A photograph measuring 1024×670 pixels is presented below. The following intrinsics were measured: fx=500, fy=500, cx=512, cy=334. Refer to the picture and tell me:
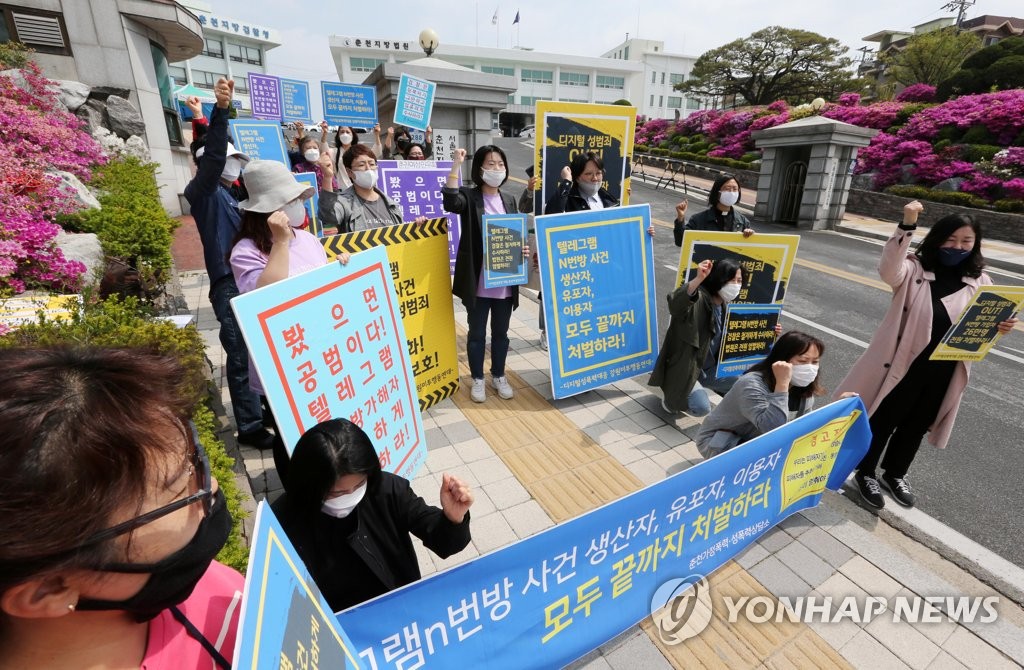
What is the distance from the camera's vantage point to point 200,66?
4953cm

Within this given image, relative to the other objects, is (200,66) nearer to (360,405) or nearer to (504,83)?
(504,83)

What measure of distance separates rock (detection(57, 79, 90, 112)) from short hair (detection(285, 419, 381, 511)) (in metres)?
14.2

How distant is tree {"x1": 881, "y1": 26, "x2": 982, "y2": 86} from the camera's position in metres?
25.2

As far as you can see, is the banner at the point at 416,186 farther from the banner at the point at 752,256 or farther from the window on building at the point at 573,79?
the window on building at the point at 573,79

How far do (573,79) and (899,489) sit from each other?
67.1 meters

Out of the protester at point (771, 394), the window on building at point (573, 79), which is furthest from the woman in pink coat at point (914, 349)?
the window on building at point (573, 79)

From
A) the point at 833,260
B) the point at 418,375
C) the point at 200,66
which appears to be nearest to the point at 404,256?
the point at 418,375

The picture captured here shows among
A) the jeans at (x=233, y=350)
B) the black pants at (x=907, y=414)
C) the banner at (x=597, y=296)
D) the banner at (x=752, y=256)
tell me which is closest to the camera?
the black pants at (x=907, y=414)

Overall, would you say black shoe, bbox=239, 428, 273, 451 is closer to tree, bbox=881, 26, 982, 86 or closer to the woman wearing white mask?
the woman wearing white mask

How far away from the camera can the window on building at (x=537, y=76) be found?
59.8 meters

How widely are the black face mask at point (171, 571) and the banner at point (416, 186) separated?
5846 millimetres

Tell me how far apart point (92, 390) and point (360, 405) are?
6.52 feet

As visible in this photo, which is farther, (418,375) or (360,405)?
(418,375)

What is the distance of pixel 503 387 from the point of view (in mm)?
4945
